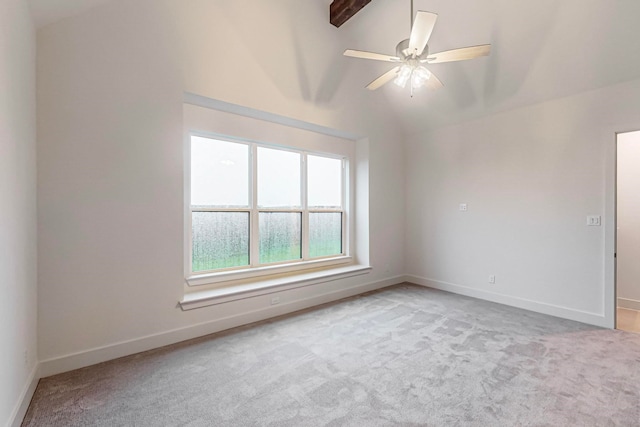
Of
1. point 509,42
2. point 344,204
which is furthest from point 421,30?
point 344,204

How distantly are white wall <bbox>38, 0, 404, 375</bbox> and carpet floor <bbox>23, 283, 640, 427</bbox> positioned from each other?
322mm

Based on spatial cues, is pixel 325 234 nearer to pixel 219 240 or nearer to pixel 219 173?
pixel 219 240

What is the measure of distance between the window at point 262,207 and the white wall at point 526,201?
5.54 feet

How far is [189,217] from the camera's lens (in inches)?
127

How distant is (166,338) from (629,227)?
623 centimetres

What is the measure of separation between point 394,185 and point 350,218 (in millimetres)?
1093

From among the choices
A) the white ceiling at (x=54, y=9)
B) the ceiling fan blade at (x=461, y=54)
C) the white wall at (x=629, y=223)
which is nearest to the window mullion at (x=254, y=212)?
the white ceiling at (x=54, y=9)

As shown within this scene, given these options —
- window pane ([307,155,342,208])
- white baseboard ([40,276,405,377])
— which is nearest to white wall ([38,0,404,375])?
white baseboard ([40,276,405,377])

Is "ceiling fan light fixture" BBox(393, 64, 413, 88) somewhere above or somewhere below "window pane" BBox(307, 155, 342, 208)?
above

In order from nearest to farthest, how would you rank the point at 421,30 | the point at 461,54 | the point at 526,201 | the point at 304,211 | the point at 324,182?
the point at 421,30 → the point at 461,54 → the point at 526,201 → the point at 304,211 → the point at 324,182

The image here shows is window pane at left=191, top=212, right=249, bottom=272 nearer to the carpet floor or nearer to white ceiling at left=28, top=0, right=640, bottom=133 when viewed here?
the carpet floor

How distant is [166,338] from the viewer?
2744 mm

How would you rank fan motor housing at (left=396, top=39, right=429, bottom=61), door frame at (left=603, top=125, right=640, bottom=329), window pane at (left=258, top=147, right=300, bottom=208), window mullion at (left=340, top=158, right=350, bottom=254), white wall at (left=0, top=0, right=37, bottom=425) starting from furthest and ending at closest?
window mullion at (left=340, top=158, right=350, bottom=254), window pane at (left=258, top=147, right=300, bottom=208), door frame at (left=603, top=125, right=640, bottom=329), fan motor housing at (left=396, top=39, right=429, bottom=61), white wall at (left=0, top=0, right=37, bottom=425)

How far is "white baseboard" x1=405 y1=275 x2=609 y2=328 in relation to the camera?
332cm
